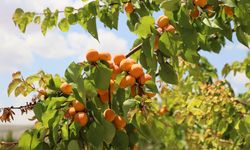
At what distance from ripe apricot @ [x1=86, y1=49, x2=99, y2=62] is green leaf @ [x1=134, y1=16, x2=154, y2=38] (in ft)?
0.85

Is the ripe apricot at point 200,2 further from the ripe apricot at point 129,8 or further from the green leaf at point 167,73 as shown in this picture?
the ripe apricot at point 129,8

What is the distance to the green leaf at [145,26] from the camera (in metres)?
1.85

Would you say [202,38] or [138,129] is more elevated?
[202,38]

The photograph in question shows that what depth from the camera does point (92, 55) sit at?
5.57 ft

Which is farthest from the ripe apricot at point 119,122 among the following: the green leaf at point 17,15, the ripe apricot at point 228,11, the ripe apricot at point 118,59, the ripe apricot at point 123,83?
the green leaf at point 17,15

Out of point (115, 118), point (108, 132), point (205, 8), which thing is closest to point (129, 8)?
point (205, 8)

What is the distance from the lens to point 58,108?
168cm

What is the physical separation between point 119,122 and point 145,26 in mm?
431

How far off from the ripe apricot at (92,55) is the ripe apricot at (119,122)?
23cm

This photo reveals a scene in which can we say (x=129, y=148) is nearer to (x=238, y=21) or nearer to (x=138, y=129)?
(x=138, y=129)

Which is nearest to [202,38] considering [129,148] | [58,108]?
[129,148]

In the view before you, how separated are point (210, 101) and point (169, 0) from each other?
7.39 ft

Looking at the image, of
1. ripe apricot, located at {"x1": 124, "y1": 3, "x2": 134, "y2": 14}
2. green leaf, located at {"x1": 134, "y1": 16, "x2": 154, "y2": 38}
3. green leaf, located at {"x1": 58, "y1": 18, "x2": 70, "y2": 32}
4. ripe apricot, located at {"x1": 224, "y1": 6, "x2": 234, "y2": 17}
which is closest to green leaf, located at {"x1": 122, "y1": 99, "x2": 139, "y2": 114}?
green leaf, located at {"x1": 134, "y1": 16, "x2": 154, "y2": 38}

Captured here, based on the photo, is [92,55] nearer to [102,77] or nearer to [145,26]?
[102,77]
